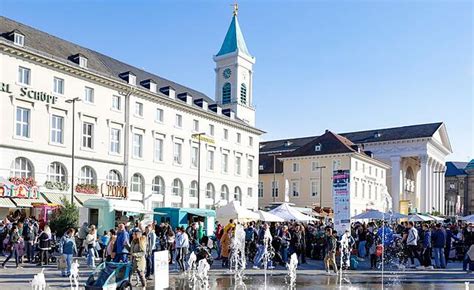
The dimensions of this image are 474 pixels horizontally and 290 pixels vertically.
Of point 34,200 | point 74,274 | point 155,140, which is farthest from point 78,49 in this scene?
point 74,274

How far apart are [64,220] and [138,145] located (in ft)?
63.2

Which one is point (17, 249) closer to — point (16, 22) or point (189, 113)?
point (16, 22)

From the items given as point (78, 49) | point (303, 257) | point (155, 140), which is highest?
point (78, 49)

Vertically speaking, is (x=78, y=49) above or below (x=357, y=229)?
above

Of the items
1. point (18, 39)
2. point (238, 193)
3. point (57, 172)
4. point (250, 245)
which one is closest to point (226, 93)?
point (238, 193)

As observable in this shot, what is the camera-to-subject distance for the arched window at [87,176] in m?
41.8

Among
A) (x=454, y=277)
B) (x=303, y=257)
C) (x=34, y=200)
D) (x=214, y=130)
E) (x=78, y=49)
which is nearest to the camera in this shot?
(x=454, y=277)

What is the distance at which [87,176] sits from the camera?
139ft

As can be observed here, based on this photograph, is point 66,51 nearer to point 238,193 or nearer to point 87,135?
point 87,135

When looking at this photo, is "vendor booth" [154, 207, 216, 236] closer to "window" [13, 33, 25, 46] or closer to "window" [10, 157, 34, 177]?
"window" [10, 157, 34, 177]

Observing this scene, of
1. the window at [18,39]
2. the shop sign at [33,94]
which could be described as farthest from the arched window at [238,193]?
the window at [18,39]

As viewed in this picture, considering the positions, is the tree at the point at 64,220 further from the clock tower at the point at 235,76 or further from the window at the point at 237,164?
the clock tower at the point at 235,76

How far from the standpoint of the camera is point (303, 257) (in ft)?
81.4

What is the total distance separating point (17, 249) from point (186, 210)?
1814 cm
